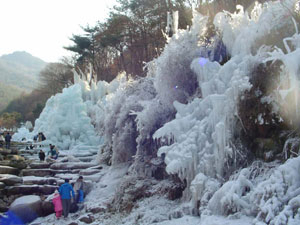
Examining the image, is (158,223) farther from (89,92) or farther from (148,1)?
(148,1)

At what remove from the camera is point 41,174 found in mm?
13539

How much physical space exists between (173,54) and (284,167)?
191 inches

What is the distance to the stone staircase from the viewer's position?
38.0 feet

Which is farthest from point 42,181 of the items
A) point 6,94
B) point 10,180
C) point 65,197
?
point 6,94

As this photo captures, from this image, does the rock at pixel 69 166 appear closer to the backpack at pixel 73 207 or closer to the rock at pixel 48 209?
the rock at pixel 48 209

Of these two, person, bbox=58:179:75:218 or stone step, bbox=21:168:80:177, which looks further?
Result: stone step, bbox=21:168:80:177

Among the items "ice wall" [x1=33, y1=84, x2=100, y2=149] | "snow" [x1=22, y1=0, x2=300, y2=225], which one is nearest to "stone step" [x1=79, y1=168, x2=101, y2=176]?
"snow" [x1=22, y1=0, x2=300, y2=225]

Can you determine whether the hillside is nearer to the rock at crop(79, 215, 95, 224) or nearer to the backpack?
the backpack

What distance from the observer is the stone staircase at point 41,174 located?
11.6 meters

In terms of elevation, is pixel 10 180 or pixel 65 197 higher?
pixel 10 180

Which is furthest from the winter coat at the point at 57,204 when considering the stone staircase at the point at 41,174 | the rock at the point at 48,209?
the stone staircase at the point at 41,174

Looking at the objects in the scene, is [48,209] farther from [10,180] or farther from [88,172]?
[88,172]

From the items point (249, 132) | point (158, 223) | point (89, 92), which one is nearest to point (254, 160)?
point (249, 132)

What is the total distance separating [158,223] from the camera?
7.02 meters
